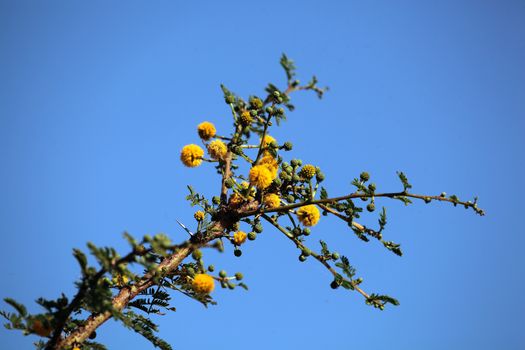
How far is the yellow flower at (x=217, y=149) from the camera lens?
4.84m

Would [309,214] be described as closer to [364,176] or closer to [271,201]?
[271,201]

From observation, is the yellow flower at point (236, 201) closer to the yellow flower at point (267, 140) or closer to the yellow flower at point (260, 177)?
the yellow flower at point (260, 177)

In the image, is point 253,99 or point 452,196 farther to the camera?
point 253,99

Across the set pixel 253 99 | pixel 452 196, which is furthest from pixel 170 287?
pixel 452 196

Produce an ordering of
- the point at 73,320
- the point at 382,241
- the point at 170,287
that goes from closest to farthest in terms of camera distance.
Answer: the point at 73,320 → the point at 170,287 → the point at 382,241

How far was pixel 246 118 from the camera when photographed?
4.64 m

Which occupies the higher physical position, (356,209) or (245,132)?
(245,132)

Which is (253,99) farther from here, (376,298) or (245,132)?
(376,298)

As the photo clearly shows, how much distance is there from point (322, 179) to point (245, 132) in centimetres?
96

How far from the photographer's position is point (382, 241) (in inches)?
175

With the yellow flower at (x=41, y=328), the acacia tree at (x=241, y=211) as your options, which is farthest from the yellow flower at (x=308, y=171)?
the yellow flower at (x=41, y=328)

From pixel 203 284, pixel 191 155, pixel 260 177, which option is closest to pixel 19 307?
pixel 203 284

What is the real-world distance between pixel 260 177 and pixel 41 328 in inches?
88.1

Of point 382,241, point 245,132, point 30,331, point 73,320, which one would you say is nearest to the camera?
point 30,331
